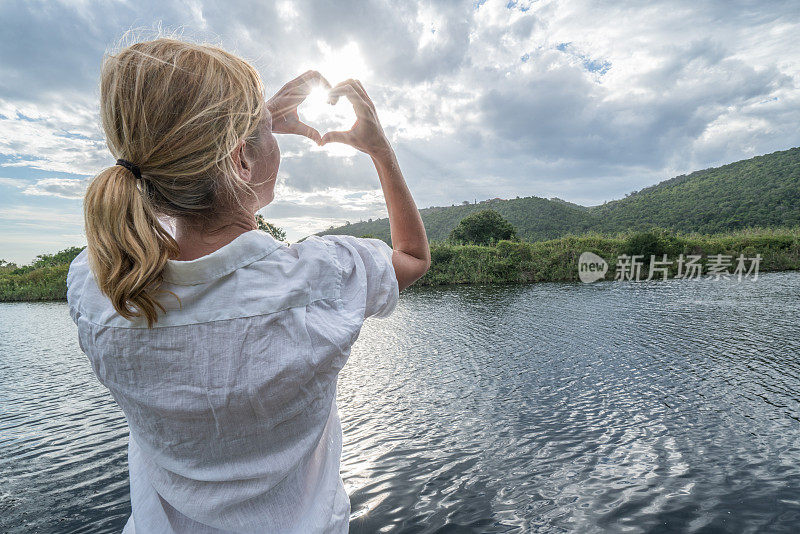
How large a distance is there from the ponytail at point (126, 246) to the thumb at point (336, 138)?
1.30ft

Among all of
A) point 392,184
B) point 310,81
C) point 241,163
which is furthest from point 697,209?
point 241,163

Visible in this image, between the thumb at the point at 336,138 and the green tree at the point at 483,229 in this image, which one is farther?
the green tree at the point at 483,229

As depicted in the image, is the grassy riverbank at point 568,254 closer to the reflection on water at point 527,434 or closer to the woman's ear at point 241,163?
the reflection on water at point 527,434

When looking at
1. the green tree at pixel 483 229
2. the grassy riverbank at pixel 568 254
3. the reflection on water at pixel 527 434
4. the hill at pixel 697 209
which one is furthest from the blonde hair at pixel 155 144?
the green tree at pixel 483 229

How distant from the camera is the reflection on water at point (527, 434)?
326 centimetres

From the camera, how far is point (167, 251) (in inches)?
22.7

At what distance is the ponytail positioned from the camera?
54 cm

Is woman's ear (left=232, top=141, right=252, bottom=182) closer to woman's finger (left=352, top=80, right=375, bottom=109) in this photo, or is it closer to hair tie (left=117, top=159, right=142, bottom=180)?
hair tie (left=117, top=159, right=142, bottom=180)

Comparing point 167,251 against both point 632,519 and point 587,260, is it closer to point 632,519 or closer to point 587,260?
point 632,519

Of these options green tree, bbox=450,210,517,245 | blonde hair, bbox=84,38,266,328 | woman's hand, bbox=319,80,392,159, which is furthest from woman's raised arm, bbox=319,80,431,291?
green tree, bbox=450,210,517,245

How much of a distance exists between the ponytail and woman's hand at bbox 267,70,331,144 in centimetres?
32

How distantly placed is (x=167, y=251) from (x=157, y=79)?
0.24 m

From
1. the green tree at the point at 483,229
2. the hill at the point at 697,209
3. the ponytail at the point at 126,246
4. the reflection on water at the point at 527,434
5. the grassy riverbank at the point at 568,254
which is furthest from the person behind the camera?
the green tree at the point at 483,229

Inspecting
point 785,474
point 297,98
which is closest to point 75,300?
point 297,98
